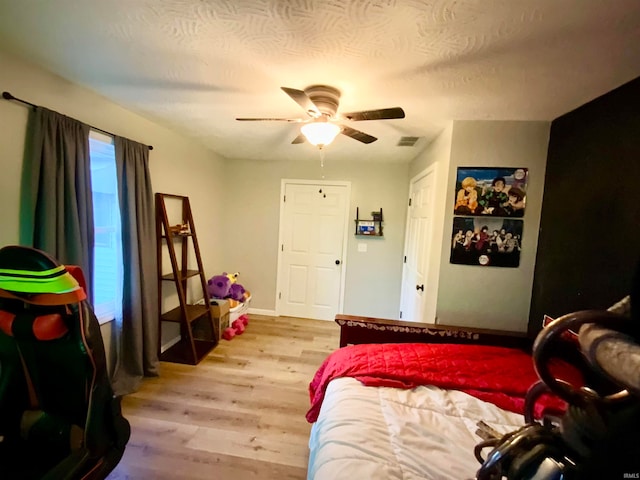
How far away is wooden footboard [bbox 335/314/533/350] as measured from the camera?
2.06 metres

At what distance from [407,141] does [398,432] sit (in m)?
2.49

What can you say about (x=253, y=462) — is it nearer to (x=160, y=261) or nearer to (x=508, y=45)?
(x=160, y=261)

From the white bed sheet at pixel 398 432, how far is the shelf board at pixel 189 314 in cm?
198

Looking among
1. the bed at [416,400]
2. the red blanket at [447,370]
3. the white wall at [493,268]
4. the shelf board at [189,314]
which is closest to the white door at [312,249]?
the shelf board at [189,314]

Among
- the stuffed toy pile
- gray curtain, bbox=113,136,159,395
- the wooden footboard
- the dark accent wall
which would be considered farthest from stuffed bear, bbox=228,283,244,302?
the dark accent wall

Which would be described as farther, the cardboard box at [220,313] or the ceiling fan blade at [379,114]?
the cardboard box at [220,313]

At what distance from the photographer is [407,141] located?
284 centimetres

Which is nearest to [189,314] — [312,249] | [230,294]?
[230,294]

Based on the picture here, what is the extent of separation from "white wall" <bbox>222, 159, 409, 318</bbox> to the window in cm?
180

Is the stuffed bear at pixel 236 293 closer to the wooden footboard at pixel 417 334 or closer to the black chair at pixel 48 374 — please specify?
the wooden footboard at pixel 417 334

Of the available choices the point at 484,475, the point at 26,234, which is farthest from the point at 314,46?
the point at 26,234

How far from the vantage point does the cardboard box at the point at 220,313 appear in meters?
3.31

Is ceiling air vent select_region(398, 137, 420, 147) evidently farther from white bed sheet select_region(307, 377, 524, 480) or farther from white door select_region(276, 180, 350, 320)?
white bed sheet select_region(307, 377, 524, 480)

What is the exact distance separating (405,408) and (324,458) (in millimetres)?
470
